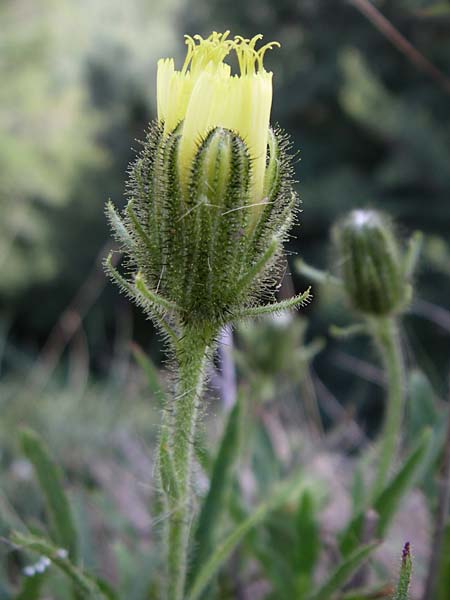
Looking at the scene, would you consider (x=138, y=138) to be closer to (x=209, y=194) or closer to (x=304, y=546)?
(x=304, y=546)

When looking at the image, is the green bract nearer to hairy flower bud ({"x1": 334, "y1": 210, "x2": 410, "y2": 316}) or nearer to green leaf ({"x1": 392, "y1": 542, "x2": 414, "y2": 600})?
green leaf ({"x1": 392, "y1": 542, "x2": 414, "y2": 600})

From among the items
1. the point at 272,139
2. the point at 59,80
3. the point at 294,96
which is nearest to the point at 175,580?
the point at 272,139

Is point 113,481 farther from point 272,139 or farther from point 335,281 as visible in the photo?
point 272,139

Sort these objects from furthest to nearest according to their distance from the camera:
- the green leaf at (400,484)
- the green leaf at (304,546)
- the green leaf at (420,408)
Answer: the green leaf at (420,408), the green leaf at (304,546), the green leaf at (400,484)

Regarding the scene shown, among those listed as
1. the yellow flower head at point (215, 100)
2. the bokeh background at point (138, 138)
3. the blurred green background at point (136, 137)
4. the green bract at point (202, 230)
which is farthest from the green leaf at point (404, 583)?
the blurred green background at point (136, 137)

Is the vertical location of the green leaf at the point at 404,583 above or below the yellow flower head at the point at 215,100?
below

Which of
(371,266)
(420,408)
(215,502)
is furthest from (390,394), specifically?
(215,502)

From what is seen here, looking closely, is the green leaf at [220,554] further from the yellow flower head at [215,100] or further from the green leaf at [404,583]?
the yellow flower head at [215,100]
